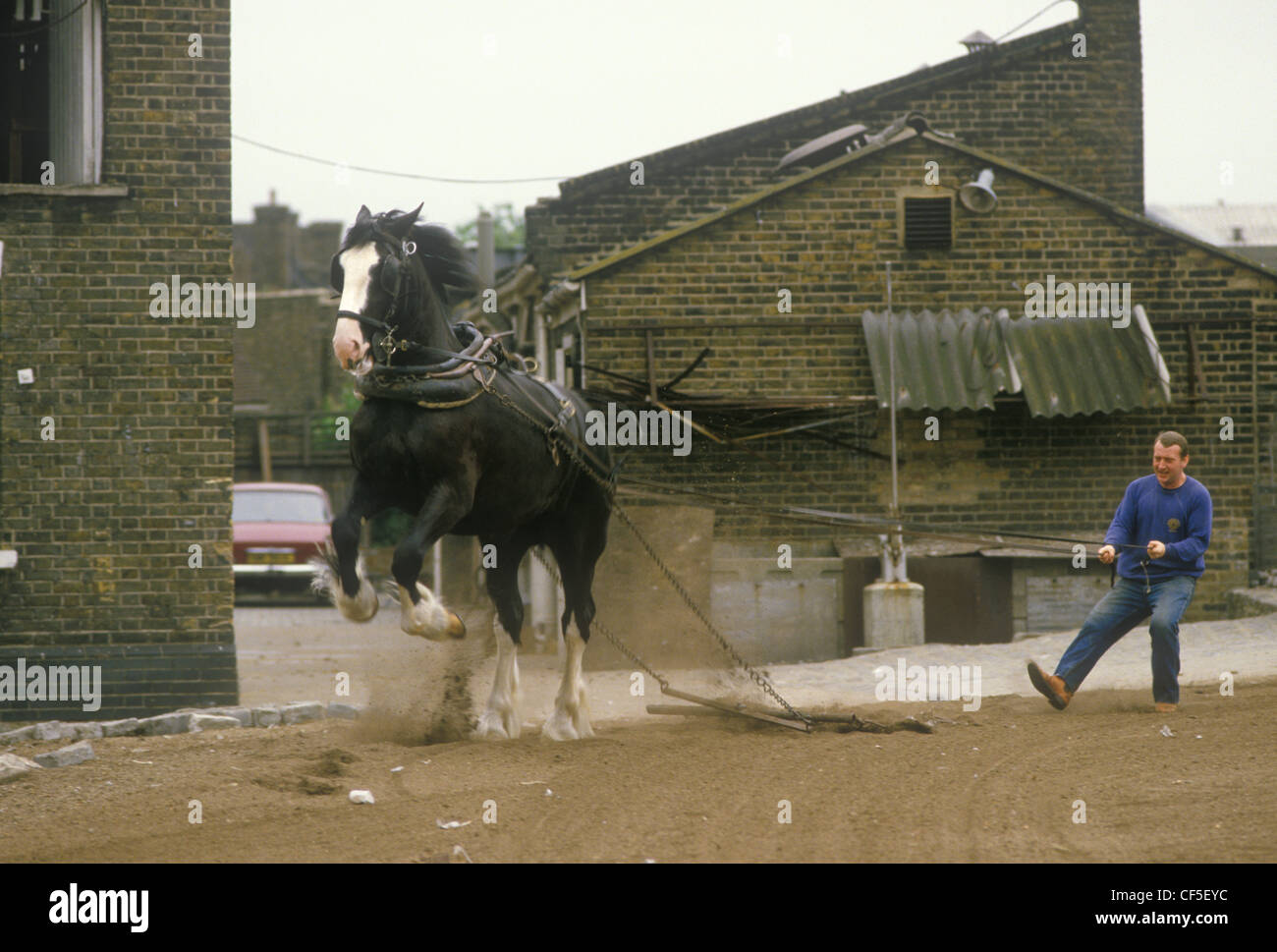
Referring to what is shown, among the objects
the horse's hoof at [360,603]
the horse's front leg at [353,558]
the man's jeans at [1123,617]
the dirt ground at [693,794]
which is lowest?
the dirt ground at [693,794]

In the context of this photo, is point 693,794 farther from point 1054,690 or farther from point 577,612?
point 1054,690

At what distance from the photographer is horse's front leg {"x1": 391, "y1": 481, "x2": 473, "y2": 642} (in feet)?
25.3

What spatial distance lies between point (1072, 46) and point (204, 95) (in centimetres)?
1141

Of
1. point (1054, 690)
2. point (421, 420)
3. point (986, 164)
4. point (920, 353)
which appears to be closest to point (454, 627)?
point (421, 420)

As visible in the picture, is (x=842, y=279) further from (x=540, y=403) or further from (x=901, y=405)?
(x=540, y=403)

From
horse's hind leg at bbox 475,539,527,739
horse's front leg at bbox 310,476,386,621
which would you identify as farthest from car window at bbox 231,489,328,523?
horse's front leg at bbox 310,476,386,621

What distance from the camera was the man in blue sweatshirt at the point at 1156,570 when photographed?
9469 mm

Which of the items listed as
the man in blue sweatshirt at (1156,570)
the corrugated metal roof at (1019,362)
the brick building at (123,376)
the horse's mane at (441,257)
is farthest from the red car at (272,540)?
the man in blue sweatshirt at (1156,570)

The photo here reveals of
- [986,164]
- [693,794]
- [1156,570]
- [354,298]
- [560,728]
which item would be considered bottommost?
[560,728]

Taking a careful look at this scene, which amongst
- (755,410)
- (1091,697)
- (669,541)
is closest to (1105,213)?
(755,410)

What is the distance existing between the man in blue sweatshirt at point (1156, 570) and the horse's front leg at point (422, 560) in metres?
4.08

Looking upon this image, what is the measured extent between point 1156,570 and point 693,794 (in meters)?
4.18

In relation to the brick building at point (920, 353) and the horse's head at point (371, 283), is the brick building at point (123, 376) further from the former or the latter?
the brick building at point (920, 353)

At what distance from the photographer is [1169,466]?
9625 mm
